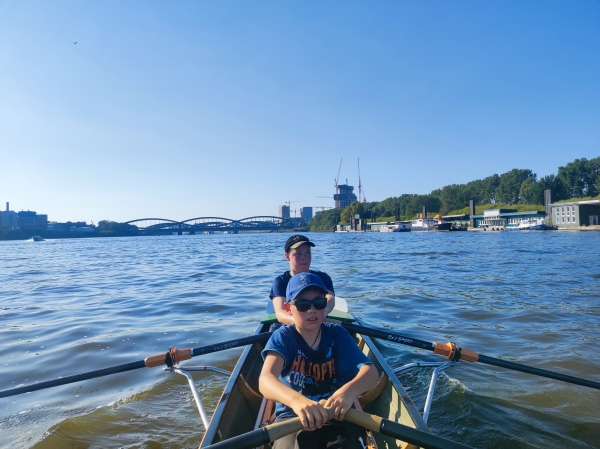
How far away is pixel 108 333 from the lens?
9117 millimetres

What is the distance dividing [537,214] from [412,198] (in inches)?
2013

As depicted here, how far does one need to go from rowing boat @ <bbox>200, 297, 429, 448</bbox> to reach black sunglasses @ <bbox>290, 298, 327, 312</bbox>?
118 centimetres

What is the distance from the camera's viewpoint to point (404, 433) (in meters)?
2.55

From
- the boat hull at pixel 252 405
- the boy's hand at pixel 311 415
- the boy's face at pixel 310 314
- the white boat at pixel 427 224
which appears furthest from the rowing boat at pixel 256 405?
the white boat at pixel 427 224

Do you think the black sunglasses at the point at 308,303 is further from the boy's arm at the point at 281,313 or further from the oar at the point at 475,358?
the oar at the point at 475,358

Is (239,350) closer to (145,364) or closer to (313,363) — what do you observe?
(145,364)

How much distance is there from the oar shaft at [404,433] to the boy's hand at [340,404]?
0.16 ft

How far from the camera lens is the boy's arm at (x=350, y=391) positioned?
2.62 m

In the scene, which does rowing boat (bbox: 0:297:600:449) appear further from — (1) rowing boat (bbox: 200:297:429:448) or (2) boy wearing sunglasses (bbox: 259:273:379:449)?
(2) boy wearing sunglasses (bbox: 259:273:379:449)

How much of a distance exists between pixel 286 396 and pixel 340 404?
1.22 feet

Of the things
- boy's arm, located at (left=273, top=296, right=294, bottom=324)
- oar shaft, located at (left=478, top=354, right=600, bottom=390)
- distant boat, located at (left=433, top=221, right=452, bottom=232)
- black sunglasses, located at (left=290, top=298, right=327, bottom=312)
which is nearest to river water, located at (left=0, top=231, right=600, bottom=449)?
oar shaft, located at (left=478, top=354, right=600, bottom=390)

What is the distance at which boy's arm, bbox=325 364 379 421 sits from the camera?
2.62 meters

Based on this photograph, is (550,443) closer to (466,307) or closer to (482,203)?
(466,307)

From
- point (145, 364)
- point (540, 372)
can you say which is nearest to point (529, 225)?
point (540, 372)
